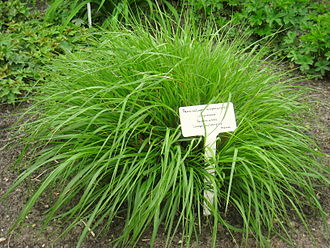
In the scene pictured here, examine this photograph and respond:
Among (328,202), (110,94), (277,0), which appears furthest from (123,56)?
(277,0)

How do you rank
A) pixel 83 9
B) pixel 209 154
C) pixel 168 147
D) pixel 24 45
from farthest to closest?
pixel 83 9 < pixel 24 45 < pixel 209 154 < pixel 168 147

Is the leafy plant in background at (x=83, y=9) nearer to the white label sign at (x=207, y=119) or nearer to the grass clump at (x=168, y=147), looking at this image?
the grass clump at (x=168, y=147)

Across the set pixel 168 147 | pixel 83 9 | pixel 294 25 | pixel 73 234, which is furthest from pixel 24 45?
pixel 294 25

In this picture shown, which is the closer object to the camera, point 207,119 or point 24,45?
point 207,119

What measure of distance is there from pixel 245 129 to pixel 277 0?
206cm

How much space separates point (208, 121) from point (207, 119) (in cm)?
1

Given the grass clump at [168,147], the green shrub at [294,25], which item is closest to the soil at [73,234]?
the grass clump at [168,147]

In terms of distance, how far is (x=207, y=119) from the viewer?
193 cm

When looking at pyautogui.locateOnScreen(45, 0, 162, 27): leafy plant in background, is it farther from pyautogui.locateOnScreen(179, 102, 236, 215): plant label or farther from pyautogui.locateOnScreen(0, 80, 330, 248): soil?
pyautogui.locateOnScreen(179, 102, 236, 215): plant label

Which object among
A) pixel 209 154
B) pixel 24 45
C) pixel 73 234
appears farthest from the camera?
pixel 24 45

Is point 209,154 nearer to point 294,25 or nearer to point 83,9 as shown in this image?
point 294,25

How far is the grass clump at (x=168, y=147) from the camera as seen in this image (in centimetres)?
194

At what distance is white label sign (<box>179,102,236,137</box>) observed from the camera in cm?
190

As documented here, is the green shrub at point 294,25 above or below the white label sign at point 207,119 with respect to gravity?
below
